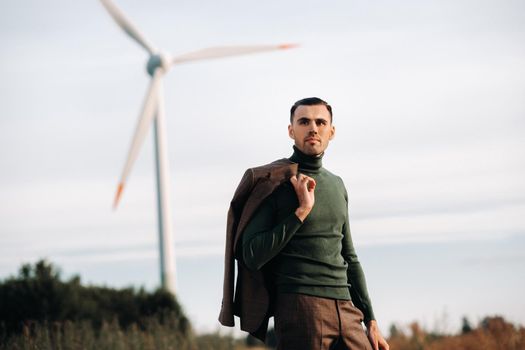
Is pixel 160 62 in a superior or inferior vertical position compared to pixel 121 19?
inferior

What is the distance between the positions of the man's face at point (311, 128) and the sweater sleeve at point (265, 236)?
1.35 ft

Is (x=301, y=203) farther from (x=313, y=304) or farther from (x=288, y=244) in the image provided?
(x=313, y=304)

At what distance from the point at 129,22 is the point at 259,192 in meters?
21.1

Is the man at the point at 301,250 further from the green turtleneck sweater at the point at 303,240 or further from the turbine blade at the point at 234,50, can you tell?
the turbine blade at the point at 234,50

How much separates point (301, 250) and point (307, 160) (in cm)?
55

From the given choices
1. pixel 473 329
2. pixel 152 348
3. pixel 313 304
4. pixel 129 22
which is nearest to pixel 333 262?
pixel 313 304

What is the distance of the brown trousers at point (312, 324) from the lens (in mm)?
4219

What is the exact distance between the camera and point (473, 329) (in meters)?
11.0

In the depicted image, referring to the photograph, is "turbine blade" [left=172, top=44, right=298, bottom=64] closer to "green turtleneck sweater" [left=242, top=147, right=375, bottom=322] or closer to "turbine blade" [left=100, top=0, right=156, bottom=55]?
"turbine blade" [left=100, top=0, right=156, bottom=55]

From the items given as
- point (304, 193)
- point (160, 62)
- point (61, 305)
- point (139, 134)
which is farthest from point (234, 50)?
point (304, 193)

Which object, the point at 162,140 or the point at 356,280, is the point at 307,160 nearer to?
the point at 356,280

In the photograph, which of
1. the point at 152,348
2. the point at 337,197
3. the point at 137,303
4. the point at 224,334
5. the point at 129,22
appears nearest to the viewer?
the point at 337,197

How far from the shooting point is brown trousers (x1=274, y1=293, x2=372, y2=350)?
422 centimetres

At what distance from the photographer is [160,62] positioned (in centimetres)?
2575
